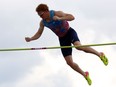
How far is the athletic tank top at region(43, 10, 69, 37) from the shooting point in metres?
29.2

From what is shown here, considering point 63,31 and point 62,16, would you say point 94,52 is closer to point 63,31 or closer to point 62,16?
point 63,31

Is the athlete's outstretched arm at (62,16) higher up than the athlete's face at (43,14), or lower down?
lower down

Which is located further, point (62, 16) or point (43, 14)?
point (43, 14)

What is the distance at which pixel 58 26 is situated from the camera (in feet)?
96.1

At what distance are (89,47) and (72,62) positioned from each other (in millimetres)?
826

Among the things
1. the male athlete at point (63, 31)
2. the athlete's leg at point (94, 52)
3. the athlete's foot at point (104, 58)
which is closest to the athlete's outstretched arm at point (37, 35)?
the male athlete at point (63, 31)

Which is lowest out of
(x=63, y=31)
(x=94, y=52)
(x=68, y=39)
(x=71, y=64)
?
(x=71, y=64)

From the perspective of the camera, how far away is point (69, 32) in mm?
29562

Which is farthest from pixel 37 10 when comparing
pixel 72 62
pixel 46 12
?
pixel 72 62

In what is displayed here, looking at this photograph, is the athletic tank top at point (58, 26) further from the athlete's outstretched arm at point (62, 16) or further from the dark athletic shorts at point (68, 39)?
the athlete's outstretched arm at point (62, 16)

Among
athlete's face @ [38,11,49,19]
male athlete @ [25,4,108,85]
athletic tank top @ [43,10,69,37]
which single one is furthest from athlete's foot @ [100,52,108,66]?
athlete's face @ [38,11,49,19]

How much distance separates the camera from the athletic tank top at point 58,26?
29.2 m

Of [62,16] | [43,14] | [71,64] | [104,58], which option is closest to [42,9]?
[43,14]

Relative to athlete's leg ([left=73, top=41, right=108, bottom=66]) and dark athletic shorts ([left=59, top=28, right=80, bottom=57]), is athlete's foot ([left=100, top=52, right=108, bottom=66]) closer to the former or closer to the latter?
athlete's leg ([left=73, top=41, right=108, bottom=66])
